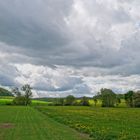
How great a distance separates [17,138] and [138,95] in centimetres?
15658

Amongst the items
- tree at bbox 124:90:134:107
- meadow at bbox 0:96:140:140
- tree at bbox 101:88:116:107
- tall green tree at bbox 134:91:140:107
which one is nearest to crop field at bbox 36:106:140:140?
meadow at bbox 0:96:140:140

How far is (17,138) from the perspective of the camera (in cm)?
2373

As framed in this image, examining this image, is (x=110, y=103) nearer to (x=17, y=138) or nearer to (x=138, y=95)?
(x=138, y=95)

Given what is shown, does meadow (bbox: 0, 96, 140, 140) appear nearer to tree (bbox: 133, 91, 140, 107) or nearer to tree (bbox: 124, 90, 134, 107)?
tree (bbox: 133, 91, 140, 107)

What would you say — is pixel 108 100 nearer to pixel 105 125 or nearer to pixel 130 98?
pixel 130 98

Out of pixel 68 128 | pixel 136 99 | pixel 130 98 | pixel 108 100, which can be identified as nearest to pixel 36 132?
pixel 68 128

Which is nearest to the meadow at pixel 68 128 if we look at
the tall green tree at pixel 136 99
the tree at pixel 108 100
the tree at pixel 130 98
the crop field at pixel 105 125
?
the crop field at pixel 105 125

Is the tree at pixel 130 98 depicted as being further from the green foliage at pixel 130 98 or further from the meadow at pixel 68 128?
the meadow at pixel 68 128

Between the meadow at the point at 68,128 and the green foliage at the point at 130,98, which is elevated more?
the green foliage at the point at 130,98

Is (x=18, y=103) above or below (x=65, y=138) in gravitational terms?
above

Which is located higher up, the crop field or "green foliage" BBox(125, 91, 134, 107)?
"green foliage" BBox(125, 91, 134, 107)

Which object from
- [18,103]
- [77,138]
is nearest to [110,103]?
[18,103]

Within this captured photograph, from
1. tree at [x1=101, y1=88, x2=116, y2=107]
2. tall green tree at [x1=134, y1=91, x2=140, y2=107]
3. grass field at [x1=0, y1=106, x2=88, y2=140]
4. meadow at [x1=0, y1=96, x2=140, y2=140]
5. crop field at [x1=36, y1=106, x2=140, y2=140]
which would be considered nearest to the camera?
grass field at [x1=0, y1=106, x2=88, y2=140]

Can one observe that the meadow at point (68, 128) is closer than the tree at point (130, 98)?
Yes
